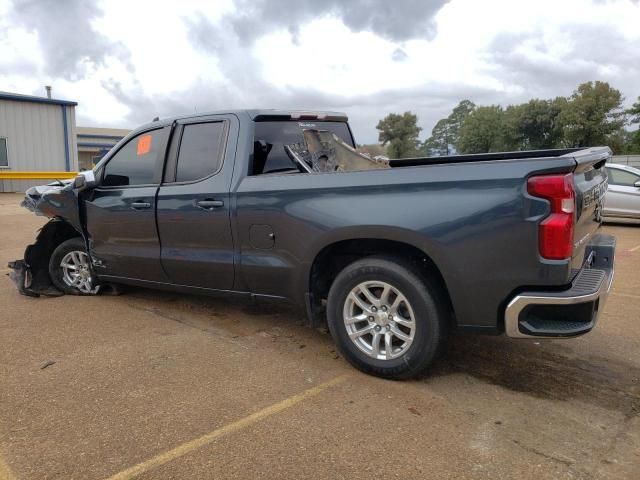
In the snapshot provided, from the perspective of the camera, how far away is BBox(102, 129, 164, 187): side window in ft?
15.8

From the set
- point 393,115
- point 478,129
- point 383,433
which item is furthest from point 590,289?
point 393,115

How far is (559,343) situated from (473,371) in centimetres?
103

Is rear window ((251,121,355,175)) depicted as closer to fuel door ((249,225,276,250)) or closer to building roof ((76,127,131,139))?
fuel door ((249,225,276,250))

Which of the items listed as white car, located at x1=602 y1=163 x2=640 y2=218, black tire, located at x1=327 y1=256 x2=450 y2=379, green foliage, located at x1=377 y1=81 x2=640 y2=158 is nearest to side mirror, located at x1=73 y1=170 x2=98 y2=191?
black tire, located at x1=327 y1=256 x2=450 y2=379

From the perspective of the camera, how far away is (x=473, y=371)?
3789 mm

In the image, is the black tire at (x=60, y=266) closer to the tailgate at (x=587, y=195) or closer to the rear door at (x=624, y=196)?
the tailgate at (x=587, y=195)

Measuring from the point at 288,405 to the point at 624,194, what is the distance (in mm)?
11334

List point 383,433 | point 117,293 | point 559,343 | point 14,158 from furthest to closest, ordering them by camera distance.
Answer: point 14,158
point 117,293
point 559,343
point 383,433

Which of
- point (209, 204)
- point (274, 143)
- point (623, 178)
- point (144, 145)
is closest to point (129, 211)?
point (144, 145)

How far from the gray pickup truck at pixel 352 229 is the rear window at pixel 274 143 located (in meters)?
0.01

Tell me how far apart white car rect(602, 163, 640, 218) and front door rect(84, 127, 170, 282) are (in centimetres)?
1060

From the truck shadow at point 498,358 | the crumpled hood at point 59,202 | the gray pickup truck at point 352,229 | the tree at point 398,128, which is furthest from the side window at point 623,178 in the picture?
the tree at point 398,128

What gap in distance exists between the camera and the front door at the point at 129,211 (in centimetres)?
474

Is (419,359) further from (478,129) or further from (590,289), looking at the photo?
(478,129)
